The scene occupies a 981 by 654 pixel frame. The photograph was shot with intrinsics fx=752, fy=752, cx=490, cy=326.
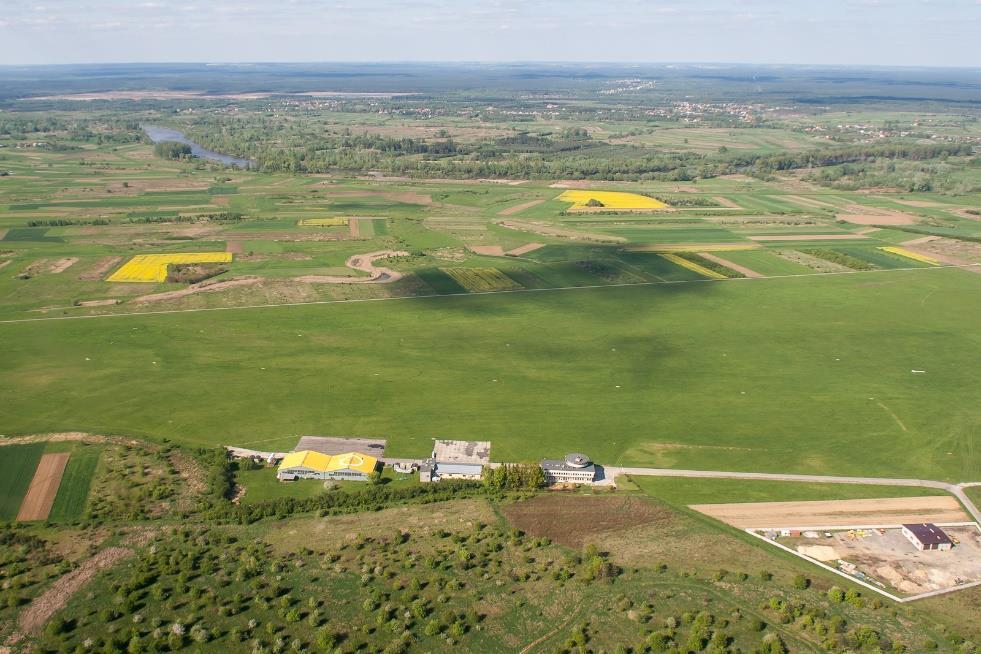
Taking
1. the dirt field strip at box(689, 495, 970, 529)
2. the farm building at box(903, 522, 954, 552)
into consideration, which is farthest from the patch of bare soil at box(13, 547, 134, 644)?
the farm building at box(903, 522, 954, 552)

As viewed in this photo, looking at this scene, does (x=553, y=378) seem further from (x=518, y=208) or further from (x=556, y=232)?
(x=518, y=208)

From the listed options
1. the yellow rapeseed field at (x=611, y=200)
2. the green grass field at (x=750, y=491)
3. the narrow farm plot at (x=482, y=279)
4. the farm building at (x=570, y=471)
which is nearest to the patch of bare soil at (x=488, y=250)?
the narrow farm plot at (x=482, y=279)

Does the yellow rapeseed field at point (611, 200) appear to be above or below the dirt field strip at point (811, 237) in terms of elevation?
above

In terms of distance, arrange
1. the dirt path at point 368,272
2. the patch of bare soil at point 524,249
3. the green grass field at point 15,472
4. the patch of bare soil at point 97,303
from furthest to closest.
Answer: the patch of bare soil at point 524,249, the dirt path at point 368,272, the patch of bare soil at point 97,303, the green grass field at point 15,472

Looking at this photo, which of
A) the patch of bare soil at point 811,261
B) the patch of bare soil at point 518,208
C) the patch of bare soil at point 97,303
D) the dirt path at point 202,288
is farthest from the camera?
the patch of bare soil at point 518,208

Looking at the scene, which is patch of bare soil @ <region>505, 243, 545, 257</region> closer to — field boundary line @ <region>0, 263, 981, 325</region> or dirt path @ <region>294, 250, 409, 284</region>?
dirt path @ <region>294, 250, 409, 284</region>

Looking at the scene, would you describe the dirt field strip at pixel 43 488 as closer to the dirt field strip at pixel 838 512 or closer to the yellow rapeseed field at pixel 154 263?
the dirt field strip at pixel 838 512
